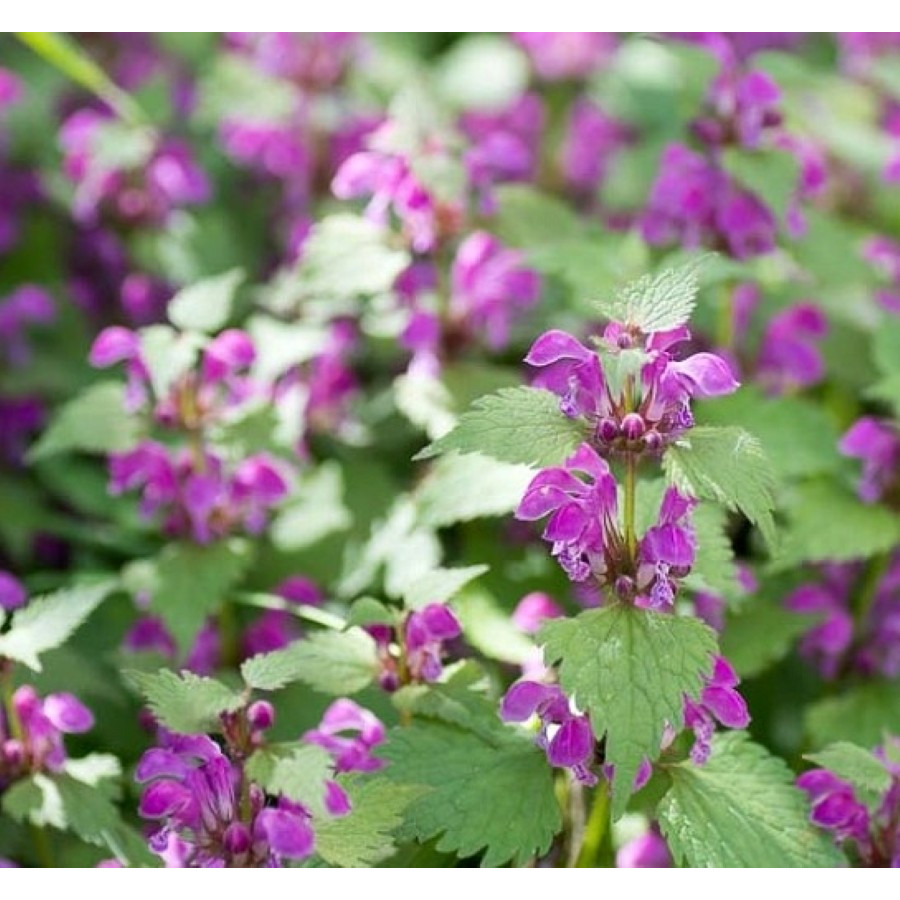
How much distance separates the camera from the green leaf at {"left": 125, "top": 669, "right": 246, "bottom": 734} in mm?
1635

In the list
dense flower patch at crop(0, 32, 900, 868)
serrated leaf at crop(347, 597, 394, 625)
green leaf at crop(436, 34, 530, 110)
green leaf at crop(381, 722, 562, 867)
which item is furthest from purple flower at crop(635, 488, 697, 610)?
green leaf at crop(436, 34, 530, 110)

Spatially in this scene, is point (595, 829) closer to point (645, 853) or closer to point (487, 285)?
point (645, 853)

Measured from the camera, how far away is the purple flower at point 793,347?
112 inches

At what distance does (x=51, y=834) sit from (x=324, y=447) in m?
0.92

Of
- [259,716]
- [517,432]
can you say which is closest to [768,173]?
[517,432]

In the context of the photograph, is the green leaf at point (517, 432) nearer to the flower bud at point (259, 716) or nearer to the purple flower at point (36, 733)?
the flower bud at point (259, 716)

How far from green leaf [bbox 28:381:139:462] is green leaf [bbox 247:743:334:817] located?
0.90 metres

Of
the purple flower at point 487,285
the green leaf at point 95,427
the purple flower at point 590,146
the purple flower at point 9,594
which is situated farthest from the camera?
the purple flower at point 590,146

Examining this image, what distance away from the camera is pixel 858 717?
2.36m

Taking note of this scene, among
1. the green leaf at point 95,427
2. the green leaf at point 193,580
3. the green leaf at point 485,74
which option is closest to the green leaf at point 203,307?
the green leaf at point 95,427

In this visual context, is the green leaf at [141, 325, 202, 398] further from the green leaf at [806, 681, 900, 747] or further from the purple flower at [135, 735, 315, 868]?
the green leaf at [806, 681, 900, 747]

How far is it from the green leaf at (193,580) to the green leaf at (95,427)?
0.65 ft

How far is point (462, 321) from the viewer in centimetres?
284

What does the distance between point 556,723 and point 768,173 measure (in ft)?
4.05
